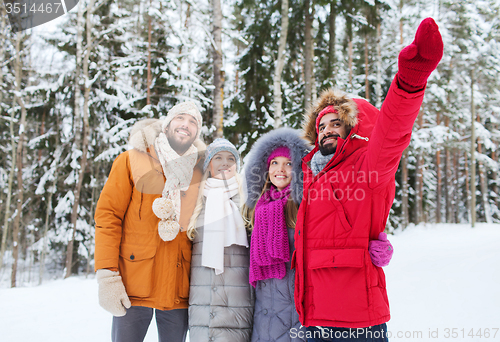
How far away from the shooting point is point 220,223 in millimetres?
2377

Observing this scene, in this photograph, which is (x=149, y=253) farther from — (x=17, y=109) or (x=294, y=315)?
(x=17, y=109)

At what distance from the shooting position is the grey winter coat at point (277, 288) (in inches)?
82.4

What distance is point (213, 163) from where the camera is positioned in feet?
8.66

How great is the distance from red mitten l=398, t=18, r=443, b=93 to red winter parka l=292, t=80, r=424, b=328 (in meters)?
0.24

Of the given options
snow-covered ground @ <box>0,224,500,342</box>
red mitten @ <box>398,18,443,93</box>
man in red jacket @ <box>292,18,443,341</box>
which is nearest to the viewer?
red mitten @ <box>398,18,443,93</box>

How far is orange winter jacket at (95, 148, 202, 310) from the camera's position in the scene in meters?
2.17

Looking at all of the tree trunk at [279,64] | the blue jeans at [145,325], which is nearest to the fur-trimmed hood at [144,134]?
the blue jeans at [145,325]

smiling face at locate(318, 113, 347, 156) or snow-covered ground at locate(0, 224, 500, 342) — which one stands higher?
smiling face at locate(318, 113, 347, 156)

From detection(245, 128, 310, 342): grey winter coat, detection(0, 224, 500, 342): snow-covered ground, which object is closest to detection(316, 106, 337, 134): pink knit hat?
detection(245, 128, 310, 342): grey winter coat

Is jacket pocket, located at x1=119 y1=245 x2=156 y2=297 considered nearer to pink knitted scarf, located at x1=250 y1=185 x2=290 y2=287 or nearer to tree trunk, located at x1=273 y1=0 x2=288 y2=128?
pink knitted scarf, located at x1=250 y1=185 x2=290 y2=287

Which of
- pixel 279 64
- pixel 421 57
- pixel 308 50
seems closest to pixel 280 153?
pixel 421 57

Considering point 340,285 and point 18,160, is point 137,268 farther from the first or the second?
point 18,160

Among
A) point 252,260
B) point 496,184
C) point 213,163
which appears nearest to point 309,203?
point 252,260

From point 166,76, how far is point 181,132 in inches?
280
